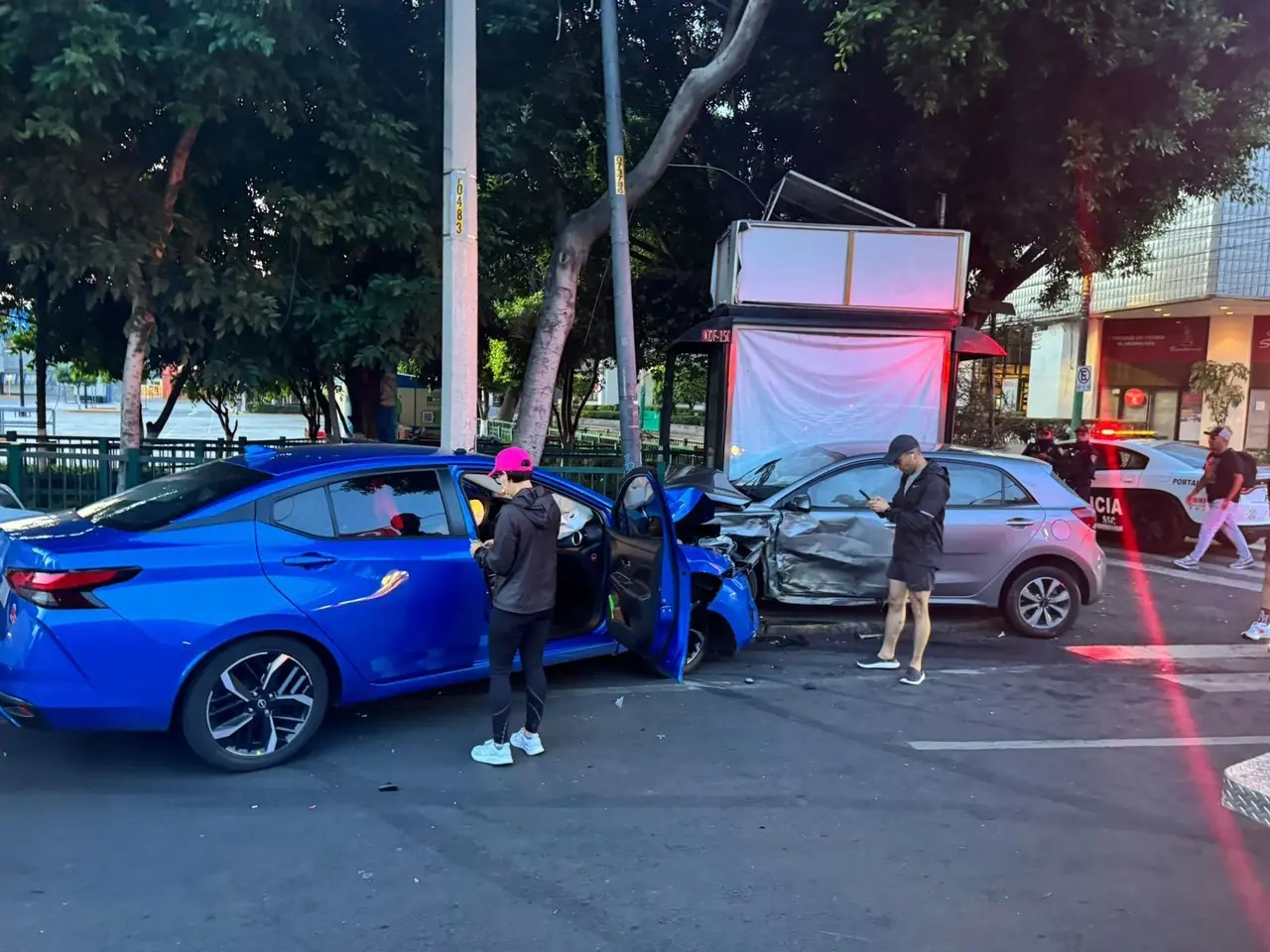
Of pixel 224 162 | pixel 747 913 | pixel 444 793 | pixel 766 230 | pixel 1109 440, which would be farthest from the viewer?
pixel 1109 440

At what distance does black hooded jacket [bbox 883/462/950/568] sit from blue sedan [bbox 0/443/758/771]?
179cm

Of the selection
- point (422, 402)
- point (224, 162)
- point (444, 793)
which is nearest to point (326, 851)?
point (444, 793)

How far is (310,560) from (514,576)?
100 centimetres

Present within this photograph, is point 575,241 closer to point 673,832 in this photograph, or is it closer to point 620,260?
point 620,260

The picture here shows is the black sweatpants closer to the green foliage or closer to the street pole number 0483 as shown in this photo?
the street pole number 0483

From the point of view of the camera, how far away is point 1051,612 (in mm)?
7773

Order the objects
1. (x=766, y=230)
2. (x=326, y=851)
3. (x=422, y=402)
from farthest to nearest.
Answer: (x=422, y=402) → (x=766, y=230) → (x=326, y=851)

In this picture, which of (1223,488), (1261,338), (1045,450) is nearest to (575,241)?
(1223,488)

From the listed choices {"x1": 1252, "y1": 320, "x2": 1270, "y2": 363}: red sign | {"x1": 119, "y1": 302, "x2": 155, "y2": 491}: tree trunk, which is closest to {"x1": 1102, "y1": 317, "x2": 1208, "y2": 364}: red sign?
{"x1": 1252, "y1": 320, "x2": 1270, "y2": 363}: red sign

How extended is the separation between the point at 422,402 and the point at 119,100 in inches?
928

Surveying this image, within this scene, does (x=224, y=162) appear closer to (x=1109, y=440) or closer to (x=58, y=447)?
(x=58, y=447)

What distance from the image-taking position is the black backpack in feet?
35.6

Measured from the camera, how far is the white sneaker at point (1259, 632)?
7582 millimetres

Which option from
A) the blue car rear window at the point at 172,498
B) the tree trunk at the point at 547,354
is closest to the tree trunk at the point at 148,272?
the tree trunk at the point at 547,354
